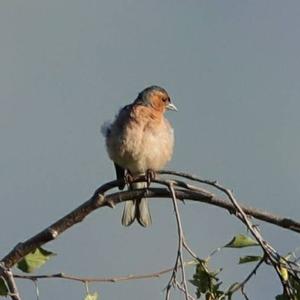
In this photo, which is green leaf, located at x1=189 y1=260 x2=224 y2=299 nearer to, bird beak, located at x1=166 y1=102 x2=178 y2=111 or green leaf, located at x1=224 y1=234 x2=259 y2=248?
green leaf, located at x1=224 y1=234 x2=259 y2=248

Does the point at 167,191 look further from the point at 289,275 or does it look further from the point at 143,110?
the point at 143,110

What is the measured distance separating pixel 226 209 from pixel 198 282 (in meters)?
0.36

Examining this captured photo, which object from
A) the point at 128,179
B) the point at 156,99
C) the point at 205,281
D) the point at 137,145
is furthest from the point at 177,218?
the point at 156,99

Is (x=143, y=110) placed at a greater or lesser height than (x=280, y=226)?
greater

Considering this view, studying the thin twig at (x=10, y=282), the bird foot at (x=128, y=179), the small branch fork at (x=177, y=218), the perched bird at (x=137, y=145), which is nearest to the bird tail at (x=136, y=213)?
the perched bird at (x=137, y=145)

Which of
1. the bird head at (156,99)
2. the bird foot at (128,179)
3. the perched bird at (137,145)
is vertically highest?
the bird head at (156,99)

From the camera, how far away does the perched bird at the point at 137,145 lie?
27.1ft

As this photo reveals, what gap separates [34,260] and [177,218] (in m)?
0.95

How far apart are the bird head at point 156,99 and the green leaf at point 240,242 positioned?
471 cm

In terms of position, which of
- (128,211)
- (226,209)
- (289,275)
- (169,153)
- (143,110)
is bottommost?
(289,275)

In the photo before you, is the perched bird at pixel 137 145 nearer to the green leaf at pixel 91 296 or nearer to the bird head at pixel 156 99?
the bird head at pixel 156 99

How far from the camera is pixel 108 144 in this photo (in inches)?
344

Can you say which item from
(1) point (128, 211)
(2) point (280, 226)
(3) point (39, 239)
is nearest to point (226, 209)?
(2) point (280, 226)

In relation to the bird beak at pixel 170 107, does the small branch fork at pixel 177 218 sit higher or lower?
lower
